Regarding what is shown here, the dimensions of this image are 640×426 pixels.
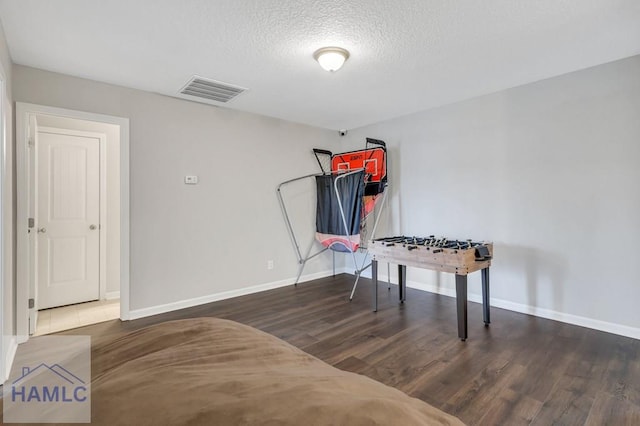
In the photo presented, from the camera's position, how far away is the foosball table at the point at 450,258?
273 cm

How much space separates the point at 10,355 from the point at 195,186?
2.13 metres

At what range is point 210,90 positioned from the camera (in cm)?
339

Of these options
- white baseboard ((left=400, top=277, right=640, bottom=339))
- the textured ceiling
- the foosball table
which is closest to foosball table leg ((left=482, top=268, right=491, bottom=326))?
the foosball table

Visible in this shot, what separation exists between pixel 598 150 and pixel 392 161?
2.25m

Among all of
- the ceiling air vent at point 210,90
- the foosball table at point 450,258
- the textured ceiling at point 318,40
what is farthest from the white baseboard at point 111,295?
the foosball table at point 450,258

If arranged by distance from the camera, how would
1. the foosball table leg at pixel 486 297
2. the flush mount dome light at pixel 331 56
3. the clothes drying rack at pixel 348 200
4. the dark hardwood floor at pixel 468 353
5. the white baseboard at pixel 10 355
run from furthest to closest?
the clothes drying rack at pixel 348 200, the foosball table leg at pixel 486 297, the flush mount dome light at pixel 331 56, the white baseboard at pixel 10 355, the dark hardwood floor at pixel 468 353

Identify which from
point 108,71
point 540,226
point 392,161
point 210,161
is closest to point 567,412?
point 540,226

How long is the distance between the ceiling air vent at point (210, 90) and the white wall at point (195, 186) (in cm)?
26

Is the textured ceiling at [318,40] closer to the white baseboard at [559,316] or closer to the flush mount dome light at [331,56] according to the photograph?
the flush mount dome light at [331,56]

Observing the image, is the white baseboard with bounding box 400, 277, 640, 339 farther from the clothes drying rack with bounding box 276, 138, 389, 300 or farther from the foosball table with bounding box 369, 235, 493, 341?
the clothes drying rack with bounding box 276, 138, 389, 300

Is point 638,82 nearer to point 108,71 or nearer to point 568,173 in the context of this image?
point 568,173

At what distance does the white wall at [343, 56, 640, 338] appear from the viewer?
277 centimetres

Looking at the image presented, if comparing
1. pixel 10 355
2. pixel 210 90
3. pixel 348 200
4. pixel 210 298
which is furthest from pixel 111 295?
pixel 348 200

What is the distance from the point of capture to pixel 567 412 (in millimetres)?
1772
